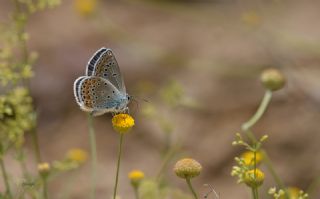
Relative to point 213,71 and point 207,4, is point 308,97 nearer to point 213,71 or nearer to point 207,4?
point 213,71

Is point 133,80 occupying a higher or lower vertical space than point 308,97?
higher

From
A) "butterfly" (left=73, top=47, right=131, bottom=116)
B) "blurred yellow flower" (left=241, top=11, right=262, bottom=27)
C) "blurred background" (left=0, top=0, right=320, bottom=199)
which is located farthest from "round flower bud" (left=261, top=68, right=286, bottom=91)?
"blurred yellow flower" (left=241, top=11, right=262, bottom=27)

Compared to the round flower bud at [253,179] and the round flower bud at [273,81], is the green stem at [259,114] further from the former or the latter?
the round flower bud at [253,179]

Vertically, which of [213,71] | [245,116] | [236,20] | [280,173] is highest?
[236,20]

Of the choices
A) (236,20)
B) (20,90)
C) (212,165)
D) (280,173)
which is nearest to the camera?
(20,90)

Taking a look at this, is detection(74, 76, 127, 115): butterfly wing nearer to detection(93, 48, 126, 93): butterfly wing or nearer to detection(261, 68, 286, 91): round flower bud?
detection(93, 48, 126, 93): butterfly wing

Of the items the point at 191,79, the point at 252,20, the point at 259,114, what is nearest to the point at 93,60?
the point at 259,114

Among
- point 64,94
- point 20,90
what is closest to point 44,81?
point 64,94
